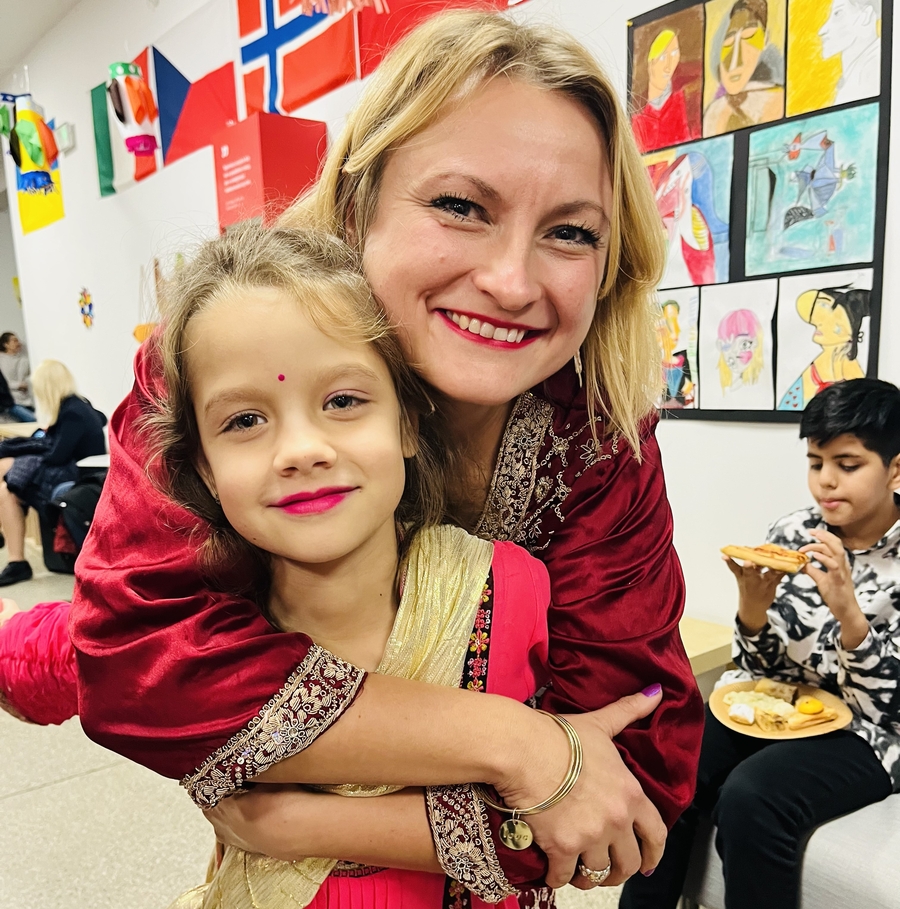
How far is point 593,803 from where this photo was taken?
0.79 meters

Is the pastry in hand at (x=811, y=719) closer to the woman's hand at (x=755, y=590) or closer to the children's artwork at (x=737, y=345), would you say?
the woman's hand at (x=755, y=590)

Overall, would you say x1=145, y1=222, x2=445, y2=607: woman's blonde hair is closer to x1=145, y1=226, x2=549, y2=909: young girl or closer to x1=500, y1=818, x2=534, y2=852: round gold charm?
x1=145, y1=226, x2=549, y2=909: young girl

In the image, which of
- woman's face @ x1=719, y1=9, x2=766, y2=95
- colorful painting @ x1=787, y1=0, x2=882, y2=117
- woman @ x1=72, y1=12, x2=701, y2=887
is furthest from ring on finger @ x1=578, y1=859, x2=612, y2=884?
woman's face @ x1=719, y1=9, x2=766, y2=95

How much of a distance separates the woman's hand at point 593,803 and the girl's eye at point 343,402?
15.9 inches

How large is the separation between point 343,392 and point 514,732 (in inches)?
15.8

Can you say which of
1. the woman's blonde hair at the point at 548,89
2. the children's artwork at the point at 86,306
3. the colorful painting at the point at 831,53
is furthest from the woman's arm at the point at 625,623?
the children's artwork at the point at 86,306

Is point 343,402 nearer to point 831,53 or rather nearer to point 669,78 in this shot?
point 831,53

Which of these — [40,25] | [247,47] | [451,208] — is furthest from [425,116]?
[40,25]

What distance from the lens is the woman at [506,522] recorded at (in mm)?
757

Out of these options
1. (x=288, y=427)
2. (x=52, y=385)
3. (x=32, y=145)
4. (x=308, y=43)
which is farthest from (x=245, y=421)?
(x=32, y=145)

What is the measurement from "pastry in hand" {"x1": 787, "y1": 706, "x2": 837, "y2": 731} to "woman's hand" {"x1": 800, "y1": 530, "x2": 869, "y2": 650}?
6.6 inches

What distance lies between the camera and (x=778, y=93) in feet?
6.78

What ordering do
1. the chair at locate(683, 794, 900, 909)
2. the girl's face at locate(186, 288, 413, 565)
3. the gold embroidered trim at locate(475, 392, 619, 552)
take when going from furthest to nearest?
1. the chair at locate(683, 794, 900, 909)
2. the gold embroidered trim at locate(475, 392, 619, 552)
3. the girl's face at locate(186, 288, 413, 565)

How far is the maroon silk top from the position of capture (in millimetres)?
744
